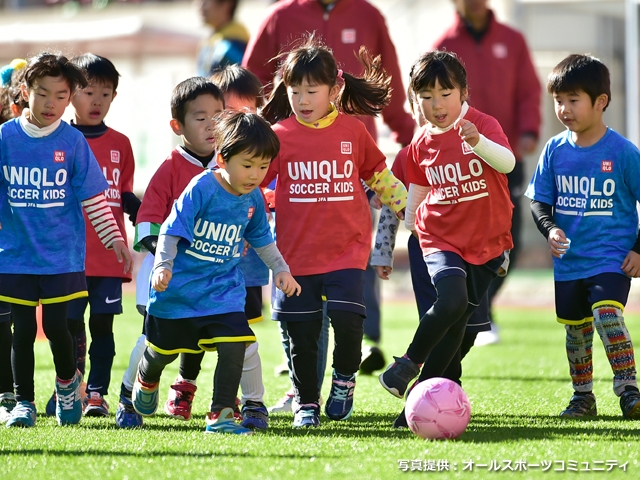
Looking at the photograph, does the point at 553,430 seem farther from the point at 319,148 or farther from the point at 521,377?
the point at 521,377

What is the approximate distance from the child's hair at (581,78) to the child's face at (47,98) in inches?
100

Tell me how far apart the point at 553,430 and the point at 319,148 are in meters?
1.78

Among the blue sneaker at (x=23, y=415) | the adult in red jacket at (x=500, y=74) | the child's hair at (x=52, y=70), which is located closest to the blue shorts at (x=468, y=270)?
the child's hair at (x=52, y=70)

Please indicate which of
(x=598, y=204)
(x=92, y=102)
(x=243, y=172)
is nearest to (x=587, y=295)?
(x=598, y=204)

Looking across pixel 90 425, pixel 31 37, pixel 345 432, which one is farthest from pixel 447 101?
pixel 31 37

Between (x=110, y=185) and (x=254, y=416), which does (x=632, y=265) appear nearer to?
(x=254, y=416)

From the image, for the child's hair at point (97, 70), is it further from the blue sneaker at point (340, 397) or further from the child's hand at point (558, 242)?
the child's hand at point (558, 242)

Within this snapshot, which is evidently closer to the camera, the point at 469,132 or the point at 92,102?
the point at 469,132

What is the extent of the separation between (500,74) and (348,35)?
2.01 m

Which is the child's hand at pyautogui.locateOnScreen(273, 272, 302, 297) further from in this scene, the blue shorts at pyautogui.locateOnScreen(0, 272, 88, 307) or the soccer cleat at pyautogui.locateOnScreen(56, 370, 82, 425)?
the soccer cleat at pyautogui.locateOnScreen(56, 370, 82, 425)

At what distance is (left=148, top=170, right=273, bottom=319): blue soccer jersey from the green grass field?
60 cm

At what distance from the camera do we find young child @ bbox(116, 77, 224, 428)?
5.59 m

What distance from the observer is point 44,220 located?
17.6 ft

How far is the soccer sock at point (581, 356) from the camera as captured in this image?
579cm
